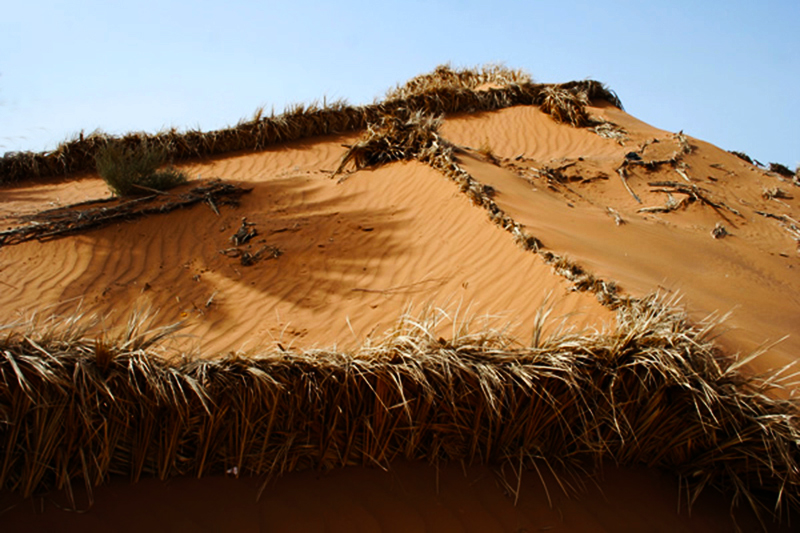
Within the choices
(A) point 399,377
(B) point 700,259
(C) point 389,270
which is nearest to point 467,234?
(C) point 389,270

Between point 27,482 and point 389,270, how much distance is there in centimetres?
358

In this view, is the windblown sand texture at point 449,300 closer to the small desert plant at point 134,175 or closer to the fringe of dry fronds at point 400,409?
the fringe of dry fronds at point 400,409

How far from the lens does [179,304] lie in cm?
521

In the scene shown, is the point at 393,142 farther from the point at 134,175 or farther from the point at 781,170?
the point at 781,170

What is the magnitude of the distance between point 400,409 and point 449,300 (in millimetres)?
2013

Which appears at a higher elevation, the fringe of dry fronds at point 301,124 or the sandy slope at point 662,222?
the fringe of dry fronds at point 301,124

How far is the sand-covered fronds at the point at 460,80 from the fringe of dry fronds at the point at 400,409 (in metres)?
10.8

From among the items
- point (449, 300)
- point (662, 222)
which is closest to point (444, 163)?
point (449, 300)

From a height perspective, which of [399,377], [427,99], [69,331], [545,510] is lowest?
[545,510]

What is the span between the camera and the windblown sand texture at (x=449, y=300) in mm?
2807

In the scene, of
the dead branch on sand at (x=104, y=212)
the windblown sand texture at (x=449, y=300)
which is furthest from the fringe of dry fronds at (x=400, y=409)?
the dead branch on sand at (x=104, y=212)

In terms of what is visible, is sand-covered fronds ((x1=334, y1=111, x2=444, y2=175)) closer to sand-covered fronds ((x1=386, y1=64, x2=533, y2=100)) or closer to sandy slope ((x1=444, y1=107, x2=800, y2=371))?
sandy slope ((x1=444, y1=107, x2=800, y2=371))

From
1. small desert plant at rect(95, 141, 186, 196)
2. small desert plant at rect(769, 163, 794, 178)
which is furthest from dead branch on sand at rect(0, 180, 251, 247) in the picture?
small desert plant at rect(769, 163, 794, 178)

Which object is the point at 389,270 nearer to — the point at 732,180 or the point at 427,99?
the point at 732,180
